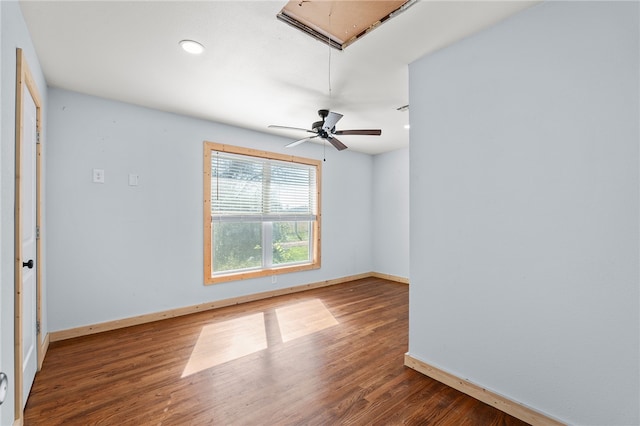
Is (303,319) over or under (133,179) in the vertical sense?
under

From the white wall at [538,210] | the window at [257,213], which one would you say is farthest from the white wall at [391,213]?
the white wall at [538,210]

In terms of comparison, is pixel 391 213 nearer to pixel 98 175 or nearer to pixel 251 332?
pixel 251 332

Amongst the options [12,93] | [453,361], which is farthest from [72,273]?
[453,361]

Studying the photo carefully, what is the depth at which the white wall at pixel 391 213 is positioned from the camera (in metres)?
5.50

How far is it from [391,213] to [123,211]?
14.3 feet

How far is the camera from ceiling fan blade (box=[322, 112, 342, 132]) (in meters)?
2.87

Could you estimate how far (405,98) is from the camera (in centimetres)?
321

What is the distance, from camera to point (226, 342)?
9.45 feet

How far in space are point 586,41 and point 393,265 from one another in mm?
4525

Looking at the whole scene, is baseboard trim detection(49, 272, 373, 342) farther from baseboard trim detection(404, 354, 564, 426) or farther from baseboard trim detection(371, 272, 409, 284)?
baseboard trim detection(404, 354, 564, 426)

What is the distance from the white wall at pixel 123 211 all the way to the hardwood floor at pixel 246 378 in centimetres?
40

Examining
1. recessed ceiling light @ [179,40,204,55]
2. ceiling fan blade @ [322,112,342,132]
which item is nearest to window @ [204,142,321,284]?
ceiling fan blade @ [322,112,342,132]

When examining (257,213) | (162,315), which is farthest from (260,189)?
(162,315)

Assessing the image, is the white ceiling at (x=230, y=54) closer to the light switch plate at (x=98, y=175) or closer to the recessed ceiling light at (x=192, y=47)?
the recessed ceiling light at (x=192, y=47)
